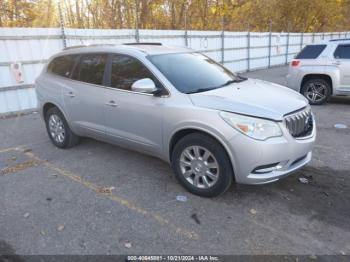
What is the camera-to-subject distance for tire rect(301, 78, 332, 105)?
8156 mm

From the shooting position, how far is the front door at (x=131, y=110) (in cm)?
388

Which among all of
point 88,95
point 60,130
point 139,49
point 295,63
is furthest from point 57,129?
point 295,63

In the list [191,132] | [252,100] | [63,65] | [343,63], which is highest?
[63,65]

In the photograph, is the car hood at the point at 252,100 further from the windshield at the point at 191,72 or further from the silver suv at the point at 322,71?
the silver suv at the point at 322,71

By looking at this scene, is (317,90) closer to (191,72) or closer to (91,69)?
(191,72)

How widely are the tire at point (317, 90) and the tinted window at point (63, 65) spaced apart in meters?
6.27

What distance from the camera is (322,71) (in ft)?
26.3

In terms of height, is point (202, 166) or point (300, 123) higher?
point (300, 123)

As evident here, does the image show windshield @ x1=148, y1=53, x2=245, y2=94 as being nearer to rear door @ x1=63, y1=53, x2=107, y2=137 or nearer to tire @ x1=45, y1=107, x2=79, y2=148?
rear door @ x1=63, y1=53, x2=107, y2=137

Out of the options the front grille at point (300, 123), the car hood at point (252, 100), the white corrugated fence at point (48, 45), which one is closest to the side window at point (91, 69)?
the car hood at point (252, 100)

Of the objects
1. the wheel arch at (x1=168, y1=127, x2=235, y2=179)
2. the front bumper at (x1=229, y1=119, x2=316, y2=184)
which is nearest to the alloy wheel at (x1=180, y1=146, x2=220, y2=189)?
the wheel arch at (x1=168, y1=127, x2=235, y2=179)

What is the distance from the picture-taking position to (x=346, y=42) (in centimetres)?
778

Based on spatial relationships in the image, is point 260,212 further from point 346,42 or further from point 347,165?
point 346,42

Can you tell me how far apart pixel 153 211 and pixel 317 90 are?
672cm
